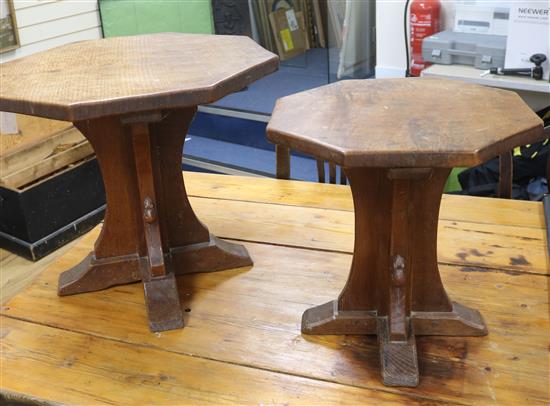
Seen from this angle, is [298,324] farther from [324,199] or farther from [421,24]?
[421,24]

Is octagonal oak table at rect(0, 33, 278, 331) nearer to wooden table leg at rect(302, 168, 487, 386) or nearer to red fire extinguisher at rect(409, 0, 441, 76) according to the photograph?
wooden table leg at rect(302, 168, 487, 386)

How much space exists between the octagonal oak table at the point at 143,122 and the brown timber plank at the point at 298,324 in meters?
0.06

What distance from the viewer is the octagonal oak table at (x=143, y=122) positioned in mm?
1104

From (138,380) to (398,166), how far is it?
606 mm

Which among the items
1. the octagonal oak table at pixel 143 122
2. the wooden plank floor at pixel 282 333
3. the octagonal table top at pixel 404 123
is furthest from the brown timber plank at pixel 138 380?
the octagonal table top at pixel 404 123

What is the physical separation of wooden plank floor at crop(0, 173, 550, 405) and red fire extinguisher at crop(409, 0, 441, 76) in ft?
5.36

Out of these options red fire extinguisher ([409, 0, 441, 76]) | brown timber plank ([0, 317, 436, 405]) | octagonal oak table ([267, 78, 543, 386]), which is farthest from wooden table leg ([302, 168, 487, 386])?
red fire extinguisher ([409, 0, 441, 76])

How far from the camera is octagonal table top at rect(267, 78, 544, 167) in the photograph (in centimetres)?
92

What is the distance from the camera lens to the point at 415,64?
3.17 metres

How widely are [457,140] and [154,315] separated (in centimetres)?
70

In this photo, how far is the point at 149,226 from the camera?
133 cm

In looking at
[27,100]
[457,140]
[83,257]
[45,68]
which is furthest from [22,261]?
[457,140]

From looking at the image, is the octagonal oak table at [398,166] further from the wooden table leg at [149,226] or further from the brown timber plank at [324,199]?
the brown timber plank at [324,199]

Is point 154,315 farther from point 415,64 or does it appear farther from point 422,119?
point 415,64
